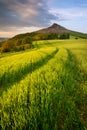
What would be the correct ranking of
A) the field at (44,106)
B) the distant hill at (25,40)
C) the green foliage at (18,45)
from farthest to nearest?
the distant hill at (25,40), the green foliage at (18,45), the field at (44,106)

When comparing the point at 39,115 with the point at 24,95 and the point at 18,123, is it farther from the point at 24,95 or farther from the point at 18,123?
the point at 24,95

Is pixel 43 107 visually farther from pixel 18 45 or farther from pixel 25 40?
pixel 25 40

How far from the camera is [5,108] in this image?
20.7 feet

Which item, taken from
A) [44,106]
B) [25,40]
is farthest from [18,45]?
[44,106]

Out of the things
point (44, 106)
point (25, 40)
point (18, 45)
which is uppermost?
point (25, 40)

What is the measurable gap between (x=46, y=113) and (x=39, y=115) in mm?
257

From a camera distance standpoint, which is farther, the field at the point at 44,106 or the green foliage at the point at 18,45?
the green foliage at the point at 18,45

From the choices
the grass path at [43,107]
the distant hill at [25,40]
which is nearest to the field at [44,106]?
the grass path at [43,107]

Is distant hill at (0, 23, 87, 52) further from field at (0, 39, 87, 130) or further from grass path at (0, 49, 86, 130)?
grass path at (0, 49, 86, 130)

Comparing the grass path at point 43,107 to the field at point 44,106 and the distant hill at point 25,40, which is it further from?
the distant hill at point 25,40

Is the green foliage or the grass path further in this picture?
the green foliage

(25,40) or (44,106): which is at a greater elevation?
(25,40)

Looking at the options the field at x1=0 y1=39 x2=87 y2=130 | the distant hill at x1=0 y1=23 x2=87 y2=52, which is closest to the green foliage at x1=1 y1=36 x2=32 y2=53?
the distant hill at x1=0 y1=23 x2=87 y2=52

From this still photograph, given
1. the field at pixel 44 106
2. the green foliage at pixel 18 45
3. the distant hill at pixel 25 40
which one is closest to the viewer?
the field at pixel 44 106
